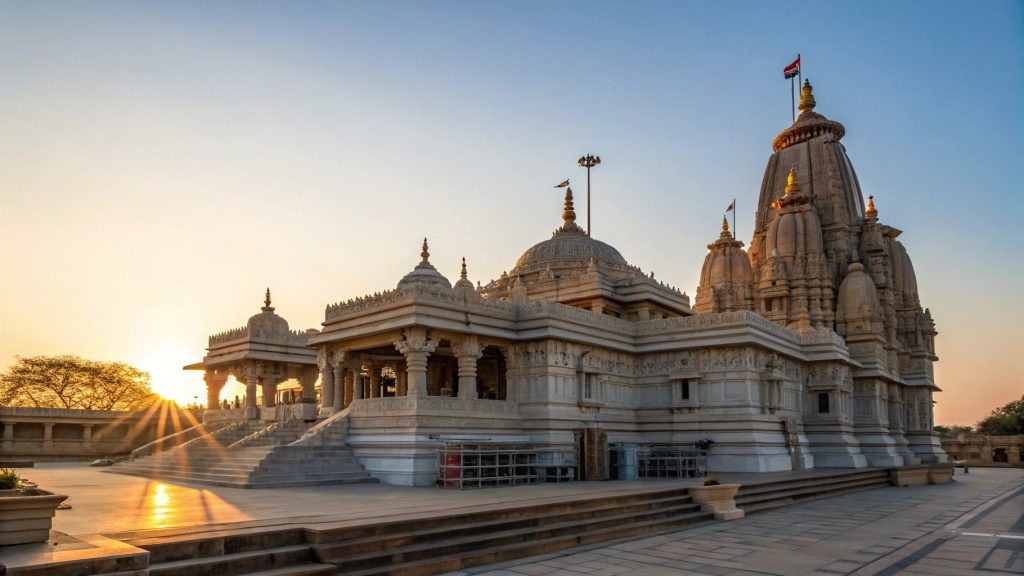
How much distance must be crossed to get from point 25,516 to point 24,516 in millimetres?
16

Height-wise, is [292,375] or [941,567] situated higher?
[292,375]

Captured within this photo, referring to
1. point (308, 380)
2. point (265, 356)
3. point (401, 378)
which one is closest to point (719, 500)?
point (401, 378)

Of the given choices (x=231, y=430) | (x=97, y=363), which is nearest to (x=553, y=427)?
(x=231, y=430)

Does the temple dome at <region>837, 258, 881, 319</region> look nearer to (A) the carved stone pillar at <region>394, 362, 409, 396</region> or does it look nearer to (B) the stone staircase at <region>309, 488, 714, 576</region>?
(A) the carved stone pillar at <region>394, 362, 409, 396</region>

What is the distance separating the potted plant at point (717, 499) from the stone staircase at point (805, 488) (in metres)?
0.89

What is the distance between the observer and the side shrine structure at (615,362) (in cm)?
2430

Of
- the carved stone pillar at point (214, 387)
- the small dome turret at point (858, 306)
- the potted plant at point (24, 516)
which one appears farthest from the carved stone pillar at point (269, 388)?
the small dome turret at point (858, 306)

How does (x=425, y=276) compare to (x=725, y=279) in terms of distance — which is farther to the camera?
(x=725, y=279)

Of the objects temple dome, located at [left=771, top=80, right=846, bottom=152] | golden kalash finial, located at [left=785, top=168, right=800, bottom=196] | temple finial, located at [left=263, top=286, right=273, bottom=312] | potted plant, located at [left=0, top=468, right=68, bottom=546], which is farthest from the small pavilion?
temple dome, located at [left=771, top=80, right=846, bottom=152]

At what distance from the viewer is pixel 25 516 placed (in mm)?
9266

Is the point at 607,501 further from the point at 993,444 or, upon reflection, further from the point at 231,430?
the point at 993,444

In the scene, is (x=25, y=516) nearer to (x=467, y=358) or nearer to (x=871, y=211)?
(x=467, y=358)

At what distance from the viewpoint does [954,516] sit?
18812mm

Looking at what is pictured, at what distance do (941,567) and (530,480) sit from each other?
1321cm
